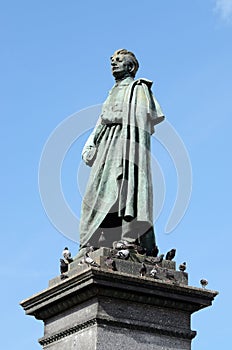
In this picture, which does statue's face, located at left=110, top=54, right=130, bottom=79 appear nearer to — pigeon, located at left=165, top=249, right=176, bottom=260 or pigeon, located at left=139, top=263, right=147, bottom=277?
pigeon, located at left=165, top=249, right=176, bottom=260

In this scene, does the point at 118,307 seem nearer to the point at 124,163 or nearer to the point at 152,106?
the point at 124,163

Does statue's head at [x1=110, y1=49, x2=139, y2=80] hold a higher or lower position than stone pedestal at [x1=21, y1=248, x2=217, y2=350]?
higher

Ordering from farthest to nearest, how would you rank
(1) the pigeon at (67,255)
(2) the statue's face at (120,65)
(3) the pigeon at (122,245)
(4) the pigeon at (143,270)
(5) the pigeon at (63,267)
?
(2) the statue's face at (120,65), (1) the pigeon at (67,255), (5) the pigeon at (63,267), (3) the pigeon at (122,245), (4) the pigeon at (143,270)

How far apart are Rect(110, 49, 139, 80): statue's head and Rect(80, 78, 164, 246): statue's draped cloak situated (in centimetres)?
17

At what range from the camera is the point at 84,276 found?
1619 cm

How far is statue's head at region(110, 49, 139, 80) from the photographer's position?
1923 centimetres

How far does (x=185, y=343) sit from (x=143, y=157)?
3729mm

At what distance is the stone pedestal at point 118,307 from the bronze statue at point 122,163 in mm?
930

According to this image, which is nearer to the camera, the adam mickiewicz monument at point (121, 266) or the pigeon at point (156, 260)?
the adam mickiewicz monument at point (121, 266)

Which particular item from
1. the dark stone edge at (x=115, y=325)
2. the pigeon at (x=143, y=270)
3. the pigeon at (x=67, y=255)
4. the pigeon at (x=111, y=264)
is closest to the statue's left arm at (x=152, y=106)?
the pigeon at (x=67, y=255)

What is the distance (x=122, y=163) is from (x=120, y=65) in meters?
2.27

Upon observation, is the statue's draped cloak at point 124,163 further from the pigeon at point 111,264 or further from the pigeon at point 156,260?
the pigeon at point 111,264

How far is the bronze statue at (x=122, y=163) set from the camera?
58.4 ft

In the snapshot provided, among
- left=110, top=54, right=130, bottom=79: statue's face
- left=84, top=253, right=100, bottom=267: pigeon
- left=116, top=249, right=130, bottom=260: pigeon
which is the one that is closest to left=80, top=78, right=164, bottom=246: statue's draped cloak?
left=110, top=54, right=130, bottom=79: statue's face
